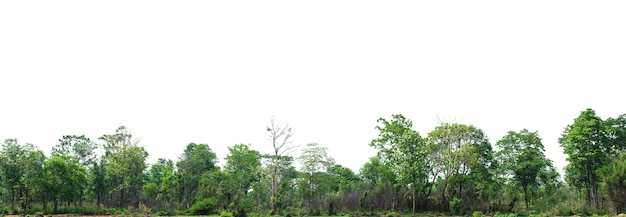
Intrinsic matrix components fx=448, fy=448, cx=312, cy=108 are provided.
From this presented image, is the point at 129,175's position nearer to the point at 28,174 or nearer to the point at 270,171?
Answer: the point at 28,174

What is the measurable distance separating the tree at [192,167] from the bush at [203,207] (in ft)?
17.8

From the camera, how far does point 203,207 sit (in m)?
44.7

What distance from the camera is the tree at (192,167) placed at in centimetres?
5194

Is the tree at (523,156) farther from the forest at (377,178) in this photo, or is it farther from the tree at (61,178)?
the tree at (61,178)

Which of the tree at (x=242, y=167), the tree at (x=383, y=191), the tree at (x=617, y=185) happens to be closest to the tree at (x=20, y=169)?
the tree at (x=242, y=167)

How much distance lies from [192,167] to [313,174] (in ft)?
48.0

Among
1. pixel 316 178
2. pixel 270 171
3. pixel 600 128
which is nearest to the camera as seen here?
pixel 600 128

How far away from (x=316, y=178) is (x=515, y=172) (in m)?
21.1

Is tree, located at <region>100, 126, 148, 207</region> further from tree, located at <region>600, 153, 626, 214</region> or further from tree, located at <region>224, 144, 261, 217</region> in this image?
tree, located at <region>600, 153, 626, 214</region>

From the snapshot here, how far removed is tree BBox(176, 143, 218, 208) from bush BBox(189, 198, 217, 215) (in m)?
5.43

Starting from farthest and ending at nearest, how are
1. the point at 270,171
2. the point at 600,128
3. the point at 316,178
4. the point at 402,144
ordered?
the point at 316,178 < the point at 270,171 < the point at 402,144 < the point at 600,128

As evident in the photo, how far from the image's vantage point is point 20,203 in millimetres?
46062

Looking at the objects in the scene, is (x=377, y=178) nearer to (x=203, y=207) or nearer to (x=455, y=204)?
(x=455, y=204)

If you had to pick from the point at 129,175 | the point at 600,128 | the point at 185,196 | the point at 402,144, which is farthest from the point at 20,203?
the point at 600,128
